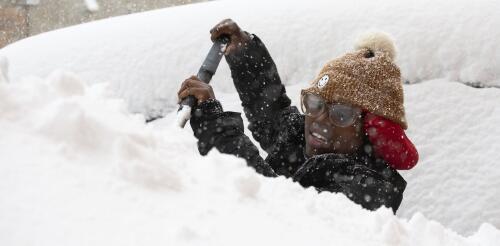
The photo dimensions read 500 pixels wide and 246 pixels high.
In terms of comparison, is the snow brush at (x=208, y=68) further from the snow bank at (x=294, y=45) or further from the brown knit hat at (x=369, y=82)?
the snow bank at (x=294, y=45)

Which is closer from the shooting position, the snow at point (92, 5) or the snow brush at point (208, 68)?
the snow brush at point (208, 68)

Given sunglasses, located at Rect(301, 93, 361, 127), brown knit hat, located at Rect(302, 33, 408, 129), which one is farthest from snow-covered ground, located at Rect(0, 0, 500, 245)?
sunglasses, located at Rect(301, 93, 361, 127)

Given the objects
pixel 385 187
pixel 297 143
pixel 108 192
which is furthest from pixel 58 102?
pixel 297 143

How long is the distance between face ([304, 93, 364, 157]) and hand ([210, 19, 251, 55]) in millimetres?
392

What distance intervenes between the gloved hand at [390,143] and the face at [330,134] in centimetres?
5

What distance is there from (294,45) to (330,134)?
61 cm

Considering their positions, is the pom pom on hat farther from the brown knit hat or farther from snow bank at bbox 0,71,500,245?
snow bank at bbox 0,71,500,245

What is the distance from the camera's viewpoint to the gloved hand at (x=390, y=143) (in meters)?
2.04

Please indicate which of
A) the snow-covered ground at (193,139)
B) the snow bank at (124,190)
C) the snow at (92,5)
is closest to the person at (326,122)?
the snow-covered ground at (193,139)

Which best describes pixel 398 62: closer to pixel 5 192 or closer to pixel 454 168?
pixel 454 168

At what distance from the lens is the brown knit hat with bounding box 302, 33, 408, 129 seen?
2068 mm

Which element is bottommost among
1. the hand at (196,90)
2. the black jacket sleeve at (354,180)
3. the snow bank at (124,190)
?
the black jacket sleeve at (354,180)

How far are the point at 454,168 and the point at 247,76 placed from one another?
878 mm

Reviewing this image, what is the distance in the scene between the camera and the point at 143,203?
2.92ft
